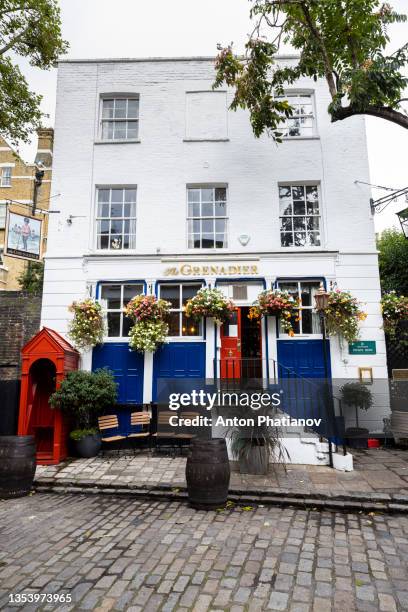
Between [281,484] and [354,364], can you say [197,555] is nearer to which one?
[281,484]

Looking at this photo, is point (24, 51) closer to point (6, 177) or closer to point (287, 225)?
point (287, 225)

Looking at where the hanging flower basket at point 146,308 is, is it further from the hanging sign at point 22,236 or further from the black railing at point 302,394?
the hanging sign at point 22,236

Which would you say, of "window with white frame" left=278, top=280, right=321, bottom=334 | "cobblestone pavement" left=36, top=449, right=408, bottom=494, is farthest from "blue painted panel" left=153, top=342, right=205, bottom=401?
"window with white frame" left=278, top=280, right=321, bottom=334

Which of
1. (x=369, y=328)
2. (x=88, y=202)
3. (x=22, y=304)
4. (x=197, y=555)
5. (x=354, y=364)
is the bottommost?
(x=197, y=555)

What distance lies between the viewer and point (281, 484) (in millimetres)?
6266

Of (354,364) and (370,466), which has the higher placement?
(354,364)

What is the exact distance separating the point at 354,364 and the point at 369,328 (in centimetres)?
94

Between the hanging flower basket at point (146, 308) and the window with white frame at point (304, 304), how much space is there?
9.74 ft

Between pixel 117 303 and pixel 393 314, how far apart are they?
264 inches

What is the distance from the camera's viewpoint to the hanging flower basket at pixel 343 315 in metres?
A: 9.12

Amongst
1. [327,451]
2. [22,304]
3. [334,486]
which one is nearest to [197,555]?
[334,486]

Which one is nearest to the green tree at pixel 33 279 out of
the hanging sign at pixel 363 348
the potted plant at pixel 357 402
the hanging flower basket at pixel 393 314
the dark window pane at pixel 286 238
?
the dark window pane at pixel 286 238

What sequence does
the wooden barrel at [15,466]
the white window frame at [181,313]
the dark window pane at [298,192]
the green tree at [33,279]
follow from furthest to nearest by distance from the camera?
the green tree at [33,279], the dark window pane at [298,192], the white window frame at [181,313], the wooden barrel at [15,466]

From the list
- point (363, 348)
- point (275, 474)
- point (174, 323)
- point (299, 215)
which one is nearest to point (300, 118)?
point (299, 215)
